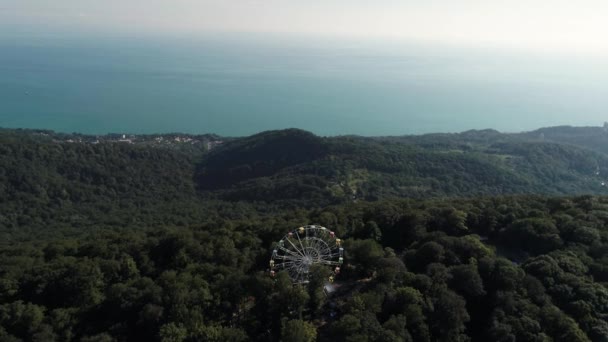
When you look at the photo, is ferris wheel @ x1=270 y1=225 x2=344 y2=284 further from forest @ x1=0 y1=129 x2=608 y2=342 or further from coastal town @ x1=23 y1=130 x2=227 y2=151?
coastal town @ x1=23 y1=130 x2=227 y2=151

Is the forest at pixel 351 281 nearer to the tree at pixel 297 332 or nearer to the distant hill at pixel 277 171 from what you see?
the tree at pixel 297 332

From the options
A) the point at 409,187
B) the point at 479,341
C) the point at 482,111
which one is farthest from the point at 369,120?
the point at 479,341

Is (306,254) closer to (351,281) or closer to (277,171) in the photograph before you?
(351,281)

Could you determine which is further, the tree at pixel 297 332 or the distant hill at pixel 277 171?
the distant hill at pixel 277 171


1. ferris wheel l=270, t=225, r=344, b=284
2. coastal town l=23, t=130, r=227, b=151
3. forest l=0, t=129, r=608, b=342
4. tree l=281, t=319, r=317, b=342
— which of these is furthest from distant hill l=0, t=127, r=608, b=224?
tree l=281, t=319, r=317, b=342

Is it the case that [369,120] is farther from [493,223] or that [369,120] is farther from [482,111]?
[493,223]

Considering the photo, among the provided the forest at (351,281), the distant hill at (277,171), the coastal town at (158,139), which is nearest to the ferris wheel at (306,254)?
the forest at (351,281)

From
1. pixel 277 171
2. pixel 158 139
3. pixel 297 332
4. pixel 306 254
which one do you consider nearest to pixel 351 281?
pixel 306 254

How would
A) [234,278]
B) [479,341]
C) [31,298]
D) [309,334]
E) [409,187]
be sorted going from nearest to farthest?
[309,334]
[479,341]
[234,278]
[31,298]
[409,187]
